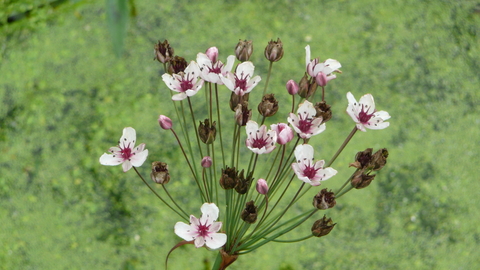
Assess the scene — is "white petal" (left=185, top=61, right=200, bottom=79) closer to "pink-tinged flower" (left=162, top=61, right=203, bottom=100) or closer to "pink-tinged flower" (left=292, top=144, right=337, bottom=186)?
"pink-tinged flower" (left=162, top=61, right=203, bottom=100)

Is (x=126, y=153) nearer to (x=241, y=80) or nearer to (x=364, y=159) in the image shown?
(x=241, y=80)

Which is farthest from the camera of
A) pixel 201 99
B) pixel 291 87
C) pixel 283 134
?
pixel 201 99

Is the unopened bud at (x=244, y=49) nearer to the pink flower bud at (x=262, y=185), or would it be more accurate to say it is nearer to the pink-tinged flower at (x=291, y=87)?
the pink-tinged flower at (x=291, y=87)

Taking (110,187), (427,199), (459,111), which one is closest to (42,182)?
(110,187)

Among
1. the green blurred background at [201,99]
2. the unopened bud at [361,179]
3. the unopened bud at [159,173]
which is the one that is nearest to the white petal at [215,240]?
the unopened bud at [159,173]

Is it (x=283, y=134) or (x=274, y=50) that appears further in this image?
(x=274, y=50)

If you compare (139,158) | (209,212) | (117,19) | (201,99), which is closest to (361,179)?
(209,212)
